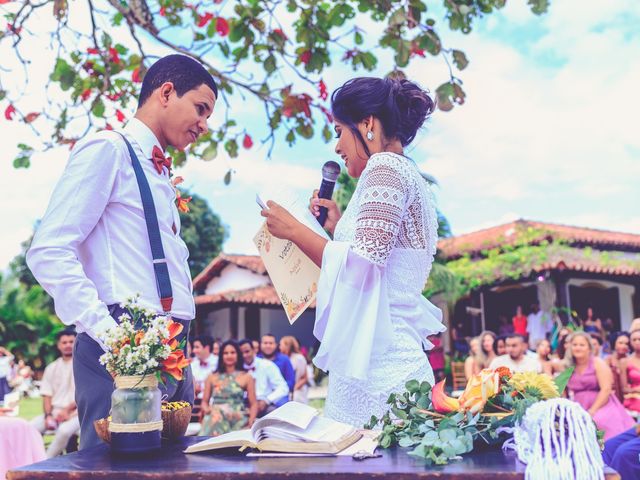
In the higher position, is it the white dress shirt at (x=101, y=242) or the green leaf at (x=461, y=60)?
the green leaf at (x=461, y=60)

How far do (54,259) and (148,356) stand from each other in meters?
0.47

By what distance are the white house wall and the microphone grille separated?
68.8ft

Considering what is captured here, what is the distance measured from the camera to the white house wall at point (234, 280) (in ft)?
78.4

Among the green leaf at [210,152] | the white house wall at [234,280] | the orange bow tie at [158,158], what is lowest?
the orange bow tie at [158,158]

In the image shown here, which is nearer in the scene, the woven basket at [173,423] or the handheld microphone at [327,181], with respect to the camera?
the woven basket at [173,423]

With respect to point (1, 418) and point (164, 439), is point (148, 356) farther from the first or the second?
point (1, 418)

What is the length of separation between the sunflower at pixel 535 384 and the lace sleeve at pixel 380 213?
0.50 meters

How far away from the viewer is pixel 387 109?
225 centimetres

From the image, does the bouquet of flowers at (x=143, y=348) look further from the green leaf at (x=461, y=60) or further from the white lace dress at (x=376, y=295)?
the green leaf at (x=461, y=60)

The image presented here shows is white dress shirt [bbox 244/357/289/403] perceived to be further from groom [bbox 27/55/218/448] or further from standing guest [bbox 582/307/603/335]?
standing guest [bbox 582/307/603/335]

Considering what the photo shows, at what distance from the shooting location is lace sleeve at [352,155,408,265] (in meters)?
2.01

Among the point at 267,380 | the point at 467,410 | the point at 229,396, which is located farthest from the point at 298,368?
the point at 467,410

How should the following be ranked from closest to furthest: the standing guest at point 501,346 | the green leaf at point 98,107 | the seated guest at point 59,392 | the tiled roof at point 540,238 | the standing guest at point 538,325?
1. the green leaf at point 98,107
2. the seated guest at point 59,392
3. the standing guest at point 501,346
4. the standing guest at point 538,325
5. the tiled roof at point 540,238

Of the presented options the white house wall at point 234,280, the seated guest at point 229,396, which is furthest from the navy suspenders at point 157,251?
the white house wall at point 234,280
